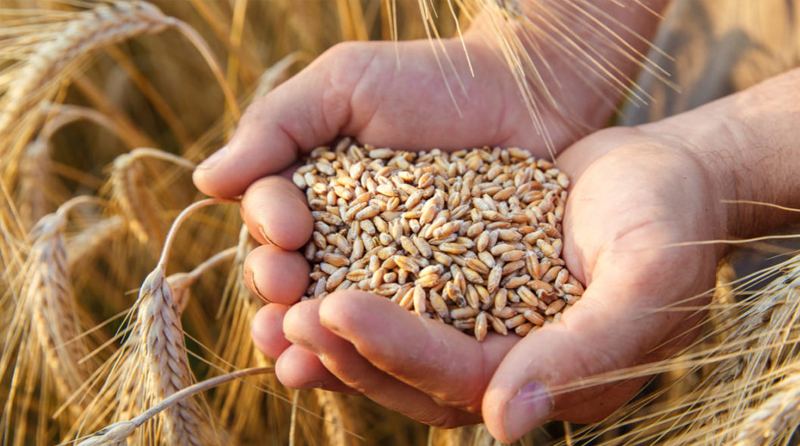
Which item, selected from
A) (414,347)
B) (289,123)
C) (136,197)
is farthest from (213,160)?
(414,347)

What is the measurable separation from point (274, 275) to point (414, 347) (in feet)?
1.32

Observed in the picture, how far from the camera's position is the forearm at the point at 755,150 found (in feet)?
5.02

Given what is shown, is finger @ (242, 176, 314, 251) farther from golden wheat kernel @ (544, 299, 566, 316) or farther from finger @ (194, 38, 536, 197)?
golden wheat kernel @ (544, 299, 566, 316)

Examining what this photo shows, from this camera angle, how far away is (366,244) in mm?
1439

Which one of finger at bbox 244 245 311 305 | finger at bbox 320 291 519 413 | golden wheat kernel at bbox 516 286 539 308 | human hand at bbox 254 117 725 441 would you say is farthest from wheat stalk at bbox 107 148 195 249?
golden wheat kernel at bbox 516 286 539 308

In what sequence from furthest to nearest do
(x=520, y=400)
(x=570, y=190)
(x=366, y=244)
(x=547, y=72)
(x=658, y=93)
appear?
(x=658, y=93) → (x=547, y=72) → (x=570, y=190) → (x=366, y=244) → (x=520, y=400)

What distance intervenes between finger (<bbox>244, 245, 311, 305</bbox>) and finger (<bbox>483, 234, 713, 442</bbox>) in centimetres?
52

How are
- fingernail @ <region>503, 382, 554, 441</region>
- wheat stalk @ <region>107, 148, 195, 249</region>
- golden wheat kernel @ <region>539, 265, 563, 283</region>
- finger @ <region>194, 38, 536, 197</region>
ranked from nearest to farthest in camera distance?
fingernail @ <region>503, 382, 554, 441</region>, golden wheat kernel @ <region>539, 265, 563, 283</region>, finger @ <region>194, 38, 536, 197</region>, wheat stalk @ <region>107, 148, 195, 249</region>

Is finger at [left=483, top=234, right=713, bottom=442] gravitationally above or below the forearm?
below

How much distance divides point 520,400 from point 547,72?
1.19 meters

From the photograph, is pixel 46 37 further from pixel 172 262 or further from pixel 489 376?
pixel 489 376

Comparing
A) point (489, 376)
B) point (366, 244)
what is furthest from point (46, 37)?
point (489, 376)

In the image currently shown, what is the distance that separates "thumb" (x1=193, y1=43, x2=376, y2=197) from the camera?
1475 millimetres

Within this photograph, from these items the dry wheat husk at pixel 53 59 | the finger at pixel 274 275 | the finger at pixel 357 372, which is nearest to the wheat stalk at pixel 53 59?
the dry wheat husk at pixel 53 59
